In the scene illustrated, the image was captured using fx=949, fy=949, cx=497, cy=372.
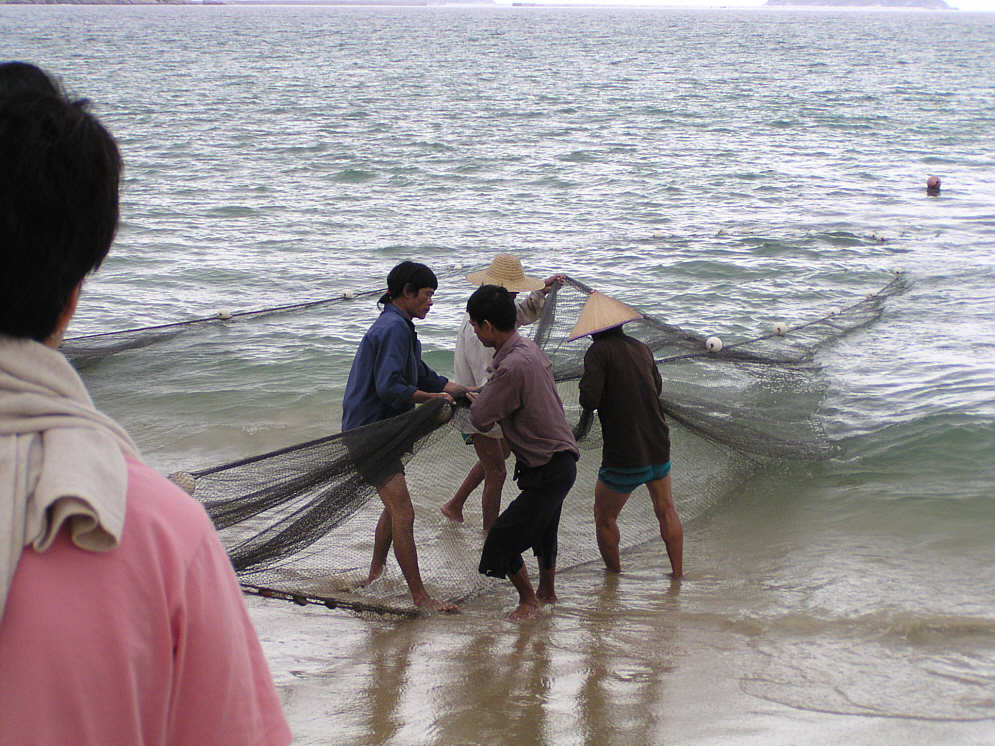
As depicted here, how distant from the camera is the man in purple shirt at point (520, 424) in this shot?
427 centimetres

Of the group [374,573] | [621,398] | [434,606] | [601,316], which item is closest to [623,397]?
[621,398]

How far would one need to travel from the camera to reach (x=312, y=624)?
450 centimetres

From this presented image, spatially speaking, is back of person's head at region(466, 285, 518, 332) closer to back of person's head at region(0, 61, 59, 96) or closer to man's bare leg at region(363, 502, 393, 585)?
man's bare leg at region(363, 502, 393, 585)

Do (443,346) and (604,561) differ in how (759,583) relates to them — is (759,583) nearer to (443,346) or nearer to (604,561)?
(604,561)

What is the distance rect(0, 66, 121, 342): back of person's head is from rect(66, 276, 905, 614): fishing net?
2315mm

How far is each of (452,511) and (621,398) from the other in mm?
1413

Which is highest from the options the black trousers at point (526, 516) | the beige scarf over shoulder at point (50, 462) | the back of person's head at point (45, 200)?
the back of person's head at point (45, 200)

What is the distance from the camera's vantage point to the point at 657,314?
1153cm

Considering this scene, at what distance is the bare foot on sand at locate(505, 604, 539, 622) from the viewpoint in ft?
14.9

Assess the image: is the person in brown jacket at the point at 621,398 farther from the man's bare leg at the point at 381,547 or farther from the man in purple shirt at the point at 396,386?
the man's bare leg at the point at 381,547

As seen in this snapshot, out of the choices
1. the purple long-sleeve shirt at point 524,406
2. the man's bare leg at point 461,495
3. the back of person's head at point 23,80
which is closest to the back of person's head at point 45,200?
the back of person's head at point 23,80

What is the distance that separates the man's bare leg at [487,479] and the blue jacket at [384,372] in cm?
72

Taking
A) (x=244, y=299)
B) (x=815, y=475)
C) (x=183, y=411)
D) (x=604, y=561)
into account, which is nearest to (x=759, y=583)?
(x=604, y=561)

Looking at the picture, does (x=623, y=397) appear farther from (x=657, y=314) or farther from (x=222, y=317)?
(x=657, y=314)
